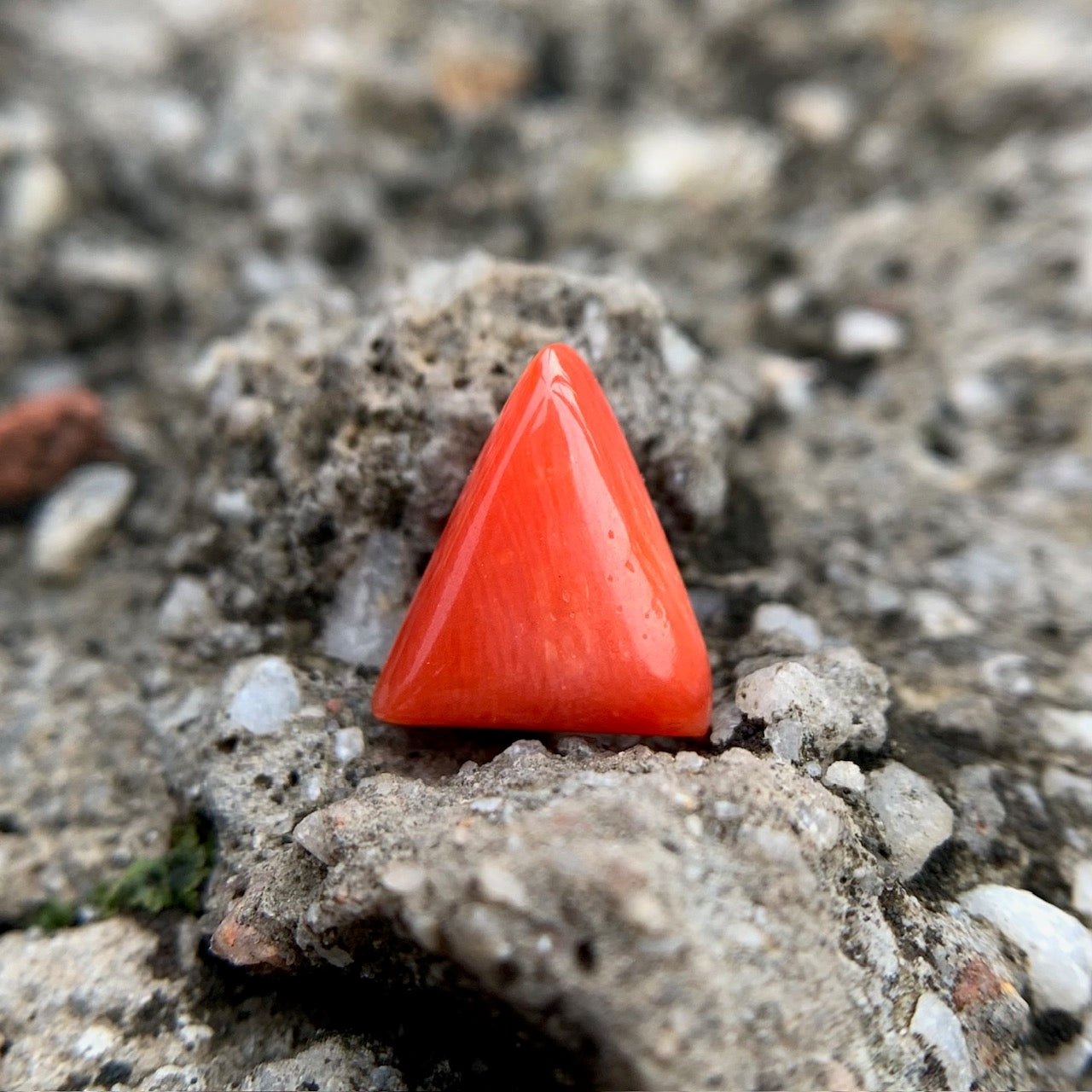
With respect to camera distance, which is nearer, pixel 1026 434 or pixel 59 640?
pixel 59 640

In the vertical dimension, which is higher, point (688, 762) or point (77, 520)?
point (77, 520)

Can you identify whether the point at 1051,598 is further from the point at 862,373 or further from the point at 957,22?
the point at 957,22

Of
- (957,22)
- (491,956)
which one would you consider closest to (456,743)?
(491,956)

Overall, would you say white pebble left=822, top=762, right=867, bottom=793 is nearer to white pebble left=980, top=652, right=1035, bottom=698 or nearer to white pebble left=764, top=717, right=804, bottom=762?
white pebble left=764, top=717, right=804, bottom=762

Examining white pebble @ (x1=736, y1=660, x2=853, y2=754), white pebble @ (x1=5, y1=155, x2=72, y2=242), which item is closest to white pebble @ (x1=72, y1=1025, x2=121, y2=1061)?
white pebble @ (x1=736, y1=660, x2=853, y2=754)

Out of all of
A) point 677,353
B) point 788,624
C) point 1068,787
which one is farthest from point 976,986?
point 677,353

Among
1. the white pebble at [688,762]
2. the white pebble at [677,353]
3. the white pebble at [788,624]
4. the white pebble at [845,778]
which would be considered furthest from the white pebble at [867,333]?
the white pebble at [688,762]

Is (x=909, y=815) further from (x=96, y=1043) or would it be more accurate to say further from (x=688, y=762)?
(x=96, y=1043)
